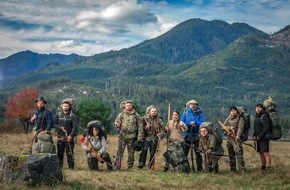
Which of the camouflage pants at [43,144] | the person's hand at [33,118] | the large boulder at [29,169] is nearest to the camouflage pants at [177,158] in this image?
the camouflage pants at [43,144]

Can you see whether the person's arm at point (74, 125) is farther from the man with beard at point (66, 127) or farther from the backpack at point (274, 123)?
the backpack at point (274, 123)

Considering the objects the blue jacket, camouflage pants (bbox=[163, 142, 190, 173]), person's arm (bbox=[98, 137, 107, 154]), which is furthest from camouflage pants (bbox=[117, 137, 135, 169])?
the blue jacket

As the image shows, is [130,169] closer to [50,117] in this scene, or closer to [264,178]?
[50,117]

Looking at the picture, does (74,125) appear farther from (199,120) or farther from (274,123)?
(274,123)

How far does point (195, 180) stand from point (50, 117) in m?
6.58

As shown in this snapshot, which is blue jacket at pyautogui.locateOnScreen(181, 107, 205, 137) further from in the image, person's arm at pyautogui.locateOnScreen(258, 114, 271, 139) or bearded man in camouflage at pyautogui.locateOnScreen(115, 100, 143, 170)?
person's arm at pyautogui.locateOnScreen(258, 114, 271, 139)

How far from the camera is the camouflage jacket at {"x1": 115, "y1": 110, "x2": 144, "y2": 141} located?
16.6 m

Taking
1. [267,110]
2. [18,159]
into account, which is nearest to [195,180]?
[267,110]

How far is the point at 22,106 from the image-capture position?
67.8m

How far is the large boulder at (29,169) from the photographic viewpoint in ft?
34.5

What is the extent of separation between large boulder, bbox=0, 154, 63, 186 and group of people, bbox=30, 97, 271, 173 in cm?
435

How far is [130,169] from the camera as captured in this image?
16438 mm

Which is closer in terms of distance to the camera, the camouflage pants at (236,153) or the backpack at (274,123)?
the backpack at (274,123)

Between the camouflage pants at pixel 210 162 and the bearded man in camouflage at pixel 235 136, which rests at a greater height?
the bearded man in camouflage at pixel 235 136
